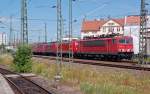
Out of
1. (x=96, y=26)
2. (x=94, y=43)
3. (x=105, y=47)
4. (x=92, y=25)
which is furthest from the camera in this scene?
(x=92, y=25)

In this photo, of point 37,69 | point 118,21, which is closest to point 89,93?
point 37,69

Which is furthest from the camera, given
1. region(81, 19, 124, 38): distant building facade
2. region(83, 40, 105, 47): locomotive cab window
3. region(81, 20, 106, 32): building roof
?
region(81, 20, 106, 32): building roof

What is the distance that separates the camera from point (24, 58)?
37.9 metres

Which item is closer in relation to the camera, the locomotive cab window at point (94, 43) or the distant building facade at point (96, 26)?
the locomotive cab window at point (94, 43)

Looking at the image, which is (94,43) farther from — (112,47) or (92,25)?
(92,25)

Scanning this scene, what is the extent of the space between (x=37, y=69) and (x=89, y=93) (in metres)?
18.7

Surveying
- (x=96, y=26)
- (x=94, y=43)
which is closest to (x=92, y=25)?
(x=96, y=26)

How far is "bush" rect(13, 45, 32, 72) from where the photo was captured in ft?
124

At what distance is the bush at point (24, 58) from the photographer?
37844mm

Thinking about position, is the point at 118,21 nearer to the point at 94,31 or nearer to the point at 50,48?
the point at 94,31

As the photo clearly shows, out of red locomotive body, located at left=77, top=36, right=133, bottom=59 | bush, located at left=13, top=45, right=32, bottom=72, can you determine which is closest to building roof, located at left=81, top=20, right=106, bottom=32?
red locomotive body, located at left=77, top=36, right=133, bottom=59

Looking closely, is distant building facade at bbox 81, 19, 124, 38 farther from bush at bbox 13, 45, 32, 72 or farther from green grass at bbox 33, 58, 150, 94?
green grass at bbox 33, 58, 150, 94

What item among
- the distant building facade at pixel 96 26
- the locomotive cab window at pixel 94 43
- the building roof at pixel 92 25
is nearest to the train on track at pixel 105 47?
the locomotive cab window at pixel 94 43

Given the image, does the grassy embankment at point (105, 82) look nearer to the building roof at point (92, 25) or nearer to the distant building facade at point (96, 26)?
the distant building facade at point (96, 26)
